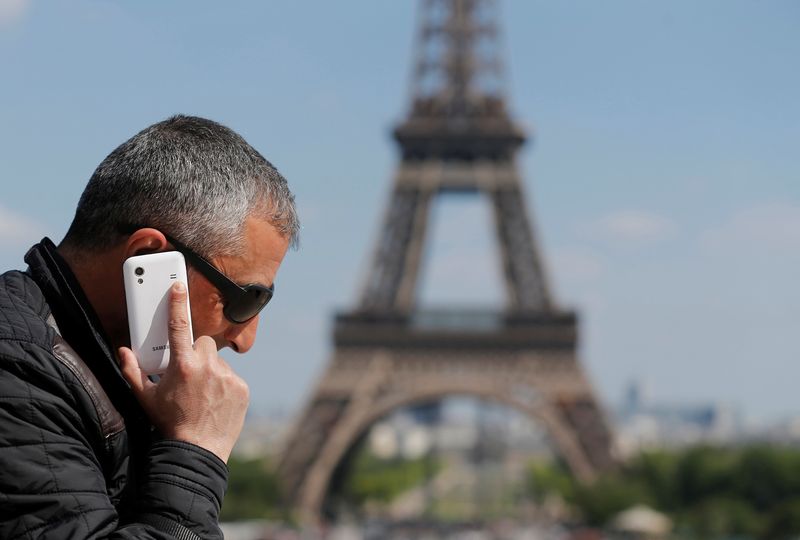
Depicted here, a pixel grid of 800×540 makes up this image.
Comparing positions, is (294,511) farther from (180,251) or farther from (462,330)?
(180,251)

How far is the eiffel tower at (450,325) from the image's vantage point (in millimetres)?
55375

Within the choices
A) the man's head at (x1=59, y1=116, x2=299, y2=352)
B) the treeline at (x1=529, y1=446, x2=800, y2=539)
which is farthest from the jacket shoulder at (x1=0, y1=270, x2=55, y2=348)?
the treeline at (x1=529, y1=446, x2=800, y2=539)

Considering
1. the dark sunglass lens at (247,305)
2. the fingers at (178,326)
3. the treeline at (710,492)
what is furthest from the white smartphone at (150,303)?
the treeline at (710,492)

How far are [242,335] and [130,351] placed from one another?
0.26 metres

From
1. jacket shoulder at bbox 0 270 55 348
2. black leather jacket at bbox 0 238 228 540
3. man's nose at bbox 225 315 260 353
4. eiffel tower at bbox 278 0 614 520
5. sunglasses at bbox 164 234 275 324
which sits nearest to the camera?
black leather jacket at bbox 0 238 228 540

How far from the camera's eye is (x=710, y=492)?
62.0 metres

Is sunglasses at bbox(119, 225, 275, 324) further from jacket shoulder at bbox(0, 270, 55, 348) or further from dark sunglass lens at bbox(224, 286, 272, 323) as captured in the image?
jacket shoulder at bbox(0, 270, 55, 348)

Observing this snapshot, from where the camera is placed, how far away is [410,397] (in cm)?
5662

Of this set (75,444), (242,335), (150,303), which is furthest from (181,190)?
(75,444)

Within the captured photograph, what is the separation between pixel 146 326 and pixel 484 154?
55805mm

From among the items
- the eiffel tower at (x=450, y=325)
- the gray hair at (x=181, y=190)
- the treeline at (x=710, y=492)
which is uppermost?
the gray hair at (x=181, y=190)

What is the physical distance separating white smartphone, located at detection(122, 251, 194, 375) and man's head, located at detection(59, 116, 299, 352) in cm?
6

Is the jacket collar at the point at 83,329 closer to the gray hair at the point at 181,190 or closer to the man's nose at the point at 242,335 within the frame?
the gray hair at the point at 181,190

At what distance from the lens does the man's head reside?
2799 millimetres
